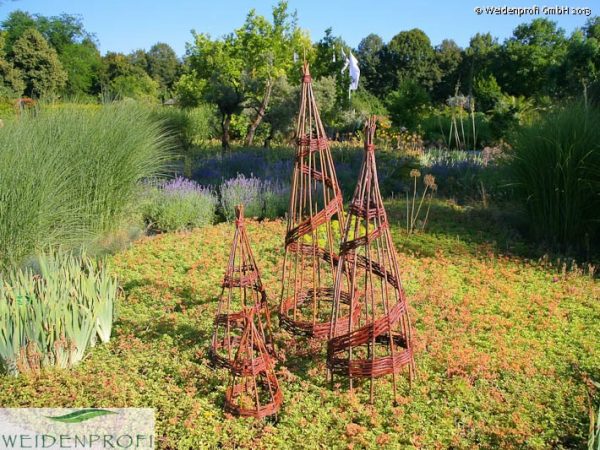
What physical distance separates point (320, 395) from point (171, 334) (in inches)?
46.0

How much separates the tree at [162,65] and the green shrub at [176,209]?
133 feet

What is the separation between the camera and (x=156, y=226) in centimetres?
643

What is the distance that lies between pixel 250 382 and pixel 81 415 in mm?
818

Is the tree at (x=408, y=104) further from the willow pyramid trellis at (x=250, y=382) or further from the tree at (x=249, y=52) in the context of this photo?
the willow pyramid trellis at (x=250, y=382)

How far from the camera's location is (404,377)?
9.89 ft

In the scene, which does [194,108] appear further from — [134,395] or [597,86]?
[134,395]

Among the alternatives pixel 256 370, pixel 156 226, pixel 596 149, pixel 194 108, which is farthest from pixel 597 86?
pixel 194 108

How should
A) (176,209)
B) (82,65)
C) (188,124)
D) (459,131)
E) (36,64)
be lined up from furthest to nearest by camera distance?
(82,65), (36,64), (459,131), (188,124), (176,209)

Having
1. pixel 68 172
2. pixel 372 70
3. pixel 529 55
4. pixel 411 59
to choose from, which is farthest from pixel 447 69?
pixel 68 172

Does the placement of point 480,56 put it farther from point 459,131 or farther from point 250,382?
point 250,382

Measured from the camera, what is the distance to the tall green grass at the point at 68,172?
13.7 feet

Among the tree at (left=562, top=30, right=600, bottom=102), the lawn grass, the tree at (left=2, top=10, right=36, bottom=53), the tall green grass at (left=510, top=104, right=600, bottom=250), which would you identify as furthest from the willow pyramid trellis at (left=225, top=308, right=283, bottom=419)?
the tree at (left=2, top=10, right=36, bottom=53)

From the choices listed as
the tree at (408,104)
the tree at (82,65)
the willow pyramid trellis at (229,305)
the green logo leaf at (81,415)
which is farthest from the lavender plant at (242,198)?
the tree at (82,65)

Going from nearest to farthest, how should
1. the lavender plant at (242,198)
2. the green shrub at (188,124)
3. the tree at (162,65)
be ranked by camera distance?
the lavender plant at (242,198) → the green shrub at (188,124) → the tree at (162,65)
